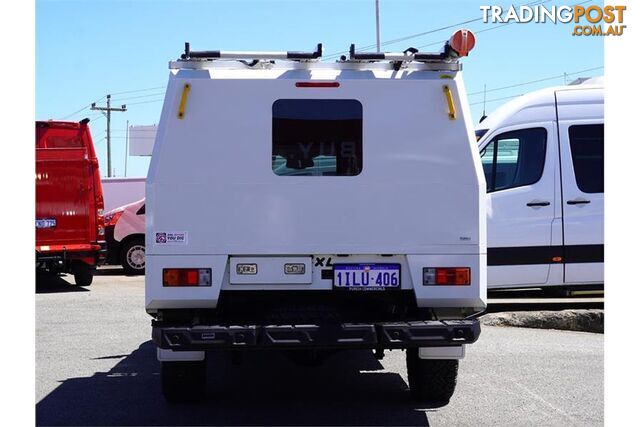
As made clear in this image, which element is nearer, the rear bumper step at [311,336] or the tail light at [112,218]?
the rear bumper step at [311,336]

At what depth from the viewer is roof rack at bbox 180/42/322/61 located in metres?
6.09

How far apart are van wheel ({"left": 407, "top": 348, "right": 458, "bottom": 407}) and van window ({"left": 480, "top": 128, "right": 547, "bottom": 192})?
4324 millimetres

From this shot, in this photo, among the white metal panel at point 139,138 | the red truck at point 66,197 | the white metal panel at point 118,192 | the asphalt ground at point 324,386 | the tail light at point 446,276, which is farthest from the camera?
the white metal panel at point 139,138

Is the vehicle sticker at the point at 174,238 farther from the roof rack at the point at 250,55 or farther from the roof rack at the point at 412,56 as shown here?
the roof rack at the point at 412,56

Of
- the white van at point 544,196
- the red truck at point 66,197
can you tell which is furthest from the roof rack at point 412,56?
the red truck at point 66,197

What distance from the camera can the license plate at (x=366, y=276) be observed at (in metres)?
6.11

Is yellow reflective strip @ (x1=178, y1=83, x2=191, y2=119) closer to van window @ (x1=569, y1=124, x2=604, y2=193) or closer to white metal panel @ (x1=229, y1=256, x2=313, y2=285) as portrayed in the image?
white metal panel @ (x1=229, y1=256, x2=313, y2=285)

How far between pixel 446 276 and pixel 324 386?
1879 millimetres

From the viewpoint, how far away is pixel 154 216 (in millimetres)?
5980

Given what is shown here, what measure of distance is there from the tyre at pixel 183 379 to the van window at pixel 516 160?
5.20m

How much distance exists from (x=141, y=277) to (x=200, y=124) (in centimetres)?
1299

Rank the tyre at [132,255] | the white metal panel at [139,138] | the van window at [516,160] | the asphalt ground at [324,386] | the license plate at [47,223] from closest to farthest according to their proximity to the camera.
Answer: the asphalt ground at [324,386] → the van window at [516,160] → the license plate at [47,223] → the tyre at [132,255] → the white metal panel at [139,138]

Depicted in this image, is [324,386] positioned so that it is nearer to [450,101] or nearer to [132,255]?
[450,101]

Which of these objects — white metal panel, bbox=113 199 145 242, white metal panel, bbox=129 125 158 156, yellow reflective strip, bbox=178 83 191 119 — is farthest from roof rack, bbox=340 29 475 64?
white metal panel, bbox=129 125 158 156
